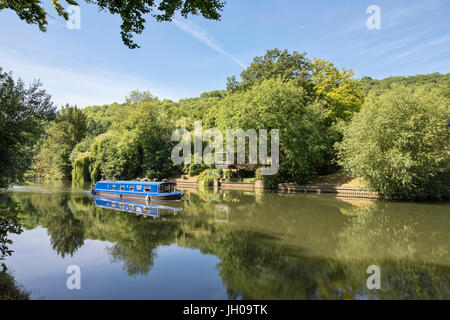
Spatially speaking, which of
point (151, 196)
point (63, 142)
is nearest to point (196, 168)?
point (151, 196)

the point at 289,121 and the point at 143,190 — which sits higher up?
the point at 289,121

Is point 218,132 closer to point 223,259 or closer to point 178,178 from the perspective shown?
point 178,178

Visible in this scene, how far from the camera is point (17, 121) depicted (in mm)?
8453

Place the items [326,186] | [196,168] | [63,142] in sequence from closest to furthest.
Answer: [326,186] < [196,168] < [63,142]

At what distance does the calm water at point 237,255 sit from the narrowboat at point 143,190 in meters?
5.62

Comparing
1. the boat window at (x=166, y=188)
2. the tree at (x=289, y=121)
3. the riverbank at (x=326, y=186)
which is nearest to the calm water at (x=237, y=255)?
the boat window at (x=166, y=188)

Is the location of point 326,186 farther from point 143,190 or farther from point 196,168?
point 196,168

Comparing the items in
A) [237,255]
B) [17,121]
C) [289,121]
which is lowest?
[237,255]

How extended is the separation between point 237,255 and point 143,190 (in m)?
14.9

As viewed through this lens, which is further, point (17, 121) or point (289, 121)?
point (289, 121)

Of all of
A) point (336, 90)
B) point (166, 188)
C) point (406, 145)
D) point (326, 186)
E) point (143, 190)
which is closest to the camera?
point (406, 145)

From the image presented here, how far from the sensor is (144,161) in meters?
41.8
